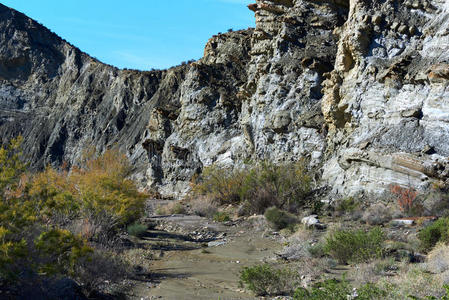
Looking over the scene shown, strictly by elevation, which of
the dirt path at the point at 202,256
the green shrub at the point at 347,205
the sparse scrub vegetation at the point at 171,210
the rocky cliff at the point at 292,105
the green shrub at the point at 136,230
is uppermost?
the rocky cliff at the point at 292,105

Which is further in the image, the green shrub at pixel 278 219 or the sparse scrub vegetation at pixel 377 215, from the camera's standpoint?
the green shrub at pixel 278 219

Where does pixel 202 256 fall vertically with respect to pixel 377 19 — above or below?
below

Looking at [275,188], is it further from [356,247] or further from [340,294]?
[340,294]

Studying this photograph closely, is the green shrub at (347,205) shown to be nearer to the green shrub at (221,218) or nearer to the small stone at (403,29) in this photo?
the green shrub at (221,218)

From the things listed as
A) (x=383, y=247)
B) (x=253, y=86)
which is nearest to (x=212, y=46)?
(x=253, y=86)

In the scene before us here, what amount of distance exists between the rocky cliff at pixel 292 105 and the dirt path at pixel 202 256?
6120 millimetres

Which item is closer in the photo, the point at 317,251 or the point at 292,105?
the point at 317,251

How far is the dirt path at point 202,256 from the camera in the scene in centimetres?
886

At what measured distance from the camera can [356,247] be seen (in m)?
10.3

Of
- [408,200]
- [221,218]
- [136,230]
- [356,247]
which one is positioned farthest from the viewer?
[221,218]

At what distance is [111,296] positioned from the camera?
8.06 meters

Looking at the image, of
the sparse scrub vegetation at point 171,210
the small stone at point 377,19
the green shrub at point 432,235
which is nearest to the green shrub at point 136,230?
the sparse scrub vegetation at point 171,210

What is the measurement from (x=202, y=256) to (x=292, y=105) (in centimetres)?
1624

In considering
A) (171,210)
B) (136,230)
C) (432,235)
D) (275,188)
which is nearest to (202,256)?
(136,230)
